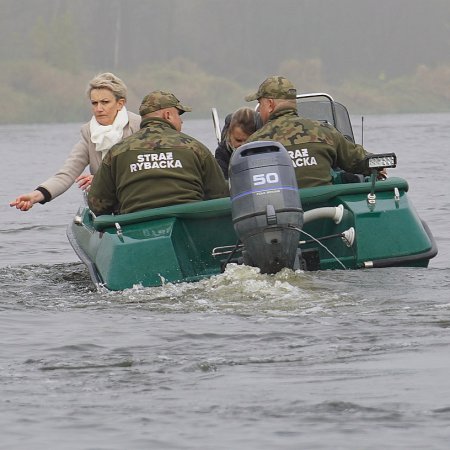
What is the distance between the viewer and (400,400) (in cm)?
595

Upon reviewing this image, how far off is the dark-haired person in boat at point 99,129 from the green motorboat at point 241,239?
3.24 ft

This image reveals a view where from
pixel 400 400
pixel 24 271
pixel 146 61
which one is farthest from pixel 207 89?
pixel 400 400

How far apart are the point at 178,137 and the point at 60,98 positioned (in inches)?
3165

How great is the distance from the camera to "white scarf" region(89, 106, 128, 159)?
34.6 ft

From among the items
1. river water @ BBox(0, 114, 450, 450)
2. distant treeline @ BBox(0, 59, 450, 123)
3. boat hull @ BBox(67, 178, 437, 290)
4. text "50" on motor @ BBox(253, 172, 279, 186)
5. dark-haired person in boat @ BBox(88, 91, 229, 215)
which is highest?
distant treeline @ BBox(0, 59, 450, 123)

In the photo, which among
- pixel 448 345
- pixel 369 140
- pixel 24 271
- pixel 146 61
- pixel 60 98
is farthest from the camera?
pixel 146 61

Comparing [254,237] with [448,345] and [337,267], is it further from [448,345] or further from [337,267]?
[448,345]

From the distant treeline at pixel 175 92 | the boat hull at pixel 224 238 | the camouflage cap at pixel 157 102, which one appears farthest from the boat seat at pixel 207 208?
the distant treeline at pixel 175 92

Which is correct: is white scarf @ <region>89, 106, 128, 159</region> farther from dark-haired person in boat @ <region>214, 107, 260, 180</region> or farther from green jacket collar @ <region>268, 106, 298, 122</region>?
green jacket collar @ <region>268, 106, 298, 122</region>

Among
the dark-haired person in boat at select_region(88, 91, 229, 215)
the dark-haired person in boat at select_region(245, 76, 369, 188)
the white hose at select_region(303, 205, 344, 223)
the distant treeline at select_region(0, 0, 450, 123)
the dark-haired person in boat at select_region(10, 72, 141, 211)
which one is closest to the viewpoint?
the white hose at select_region(303, 205, 344, 223)

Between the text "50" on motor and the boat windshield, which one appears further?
the boat windshield

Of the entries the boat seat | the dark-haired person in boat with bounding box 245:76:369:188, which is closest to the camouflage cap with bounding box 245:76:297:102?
the dark-haired person in boat with bounding box 245:76:369:188

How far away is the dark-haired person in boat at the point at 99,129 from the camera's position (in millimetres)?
10445

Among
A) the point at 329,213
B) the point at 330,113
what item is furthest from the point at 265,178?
the point at 330,113
